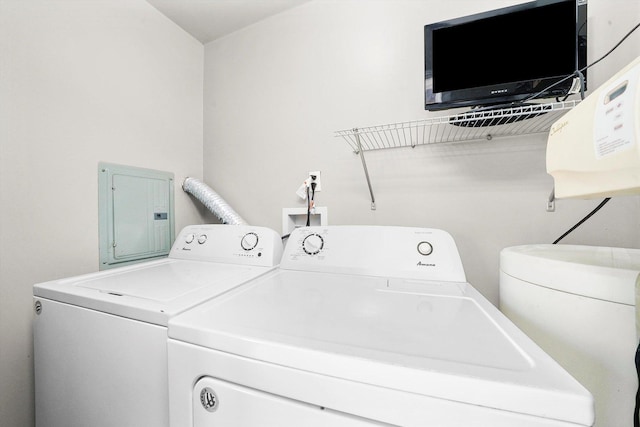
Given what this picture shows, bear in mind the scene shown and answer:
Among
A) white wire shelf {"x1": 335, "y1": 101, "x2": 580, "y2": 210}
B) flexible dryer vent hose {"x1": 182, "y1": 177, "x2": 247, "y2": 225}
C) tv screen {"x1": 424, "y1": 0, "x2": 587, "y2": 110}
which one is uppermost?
tv screen {"x1": 424, "y1": 0, "x2": 587, "y2": 110}

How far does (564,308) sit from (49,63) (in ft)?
6.66

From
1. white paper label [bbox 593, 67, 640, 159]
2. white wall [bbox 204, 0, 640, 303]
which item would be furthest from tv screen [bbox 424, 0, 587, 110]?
white paper label [bbox 593, 67, 640, 159]

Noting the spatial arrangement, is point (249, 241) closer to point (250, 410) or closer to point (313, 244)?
point (313, 244)

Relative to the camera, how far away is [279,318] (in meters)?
0.59

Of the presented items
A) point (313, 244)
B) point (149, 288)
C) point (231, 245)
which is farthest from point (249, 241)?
point (149, 288)

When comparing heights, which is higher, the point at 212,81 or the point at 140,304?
the point at 212,81

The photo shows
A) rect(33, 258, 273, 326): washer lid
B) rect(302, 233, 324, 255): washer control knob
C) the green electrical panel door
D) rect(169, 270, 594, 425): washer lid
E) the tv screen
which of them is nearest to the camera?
rect(169, 270, 594, 425): washer lid

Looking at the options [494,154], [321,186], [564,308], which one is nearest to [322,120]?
[321,186]

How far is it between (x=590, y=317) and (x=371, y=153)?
40.3 inches

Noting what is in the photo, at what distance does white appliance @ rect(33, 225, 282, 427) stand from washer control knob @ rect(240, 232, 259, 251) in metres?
0.20

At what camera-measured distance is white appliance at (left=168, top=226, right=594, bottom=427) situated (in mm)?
363

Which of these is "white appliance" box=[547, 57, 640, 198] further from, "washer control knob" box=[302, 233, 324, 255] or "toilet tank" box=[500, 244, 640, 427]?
"washer control knob" box=[302, 233, 324, 255]

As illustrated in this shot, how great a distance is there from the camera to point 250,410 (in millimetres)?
476

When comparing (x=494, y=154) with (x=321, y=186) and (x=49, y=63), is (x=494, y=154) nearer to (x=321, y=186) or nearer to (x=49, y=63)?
(x=321, y=186)
